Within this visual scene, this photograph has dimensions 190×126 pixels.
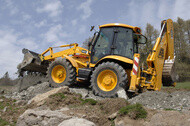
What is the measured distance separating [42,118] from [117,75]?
3368 millimetres

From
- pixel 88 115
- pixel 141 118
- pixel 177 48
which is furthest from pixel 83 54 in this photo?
pixel 177 48

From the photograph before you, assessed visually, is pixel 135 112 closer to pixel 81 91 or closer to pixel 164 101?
pixel 164 101

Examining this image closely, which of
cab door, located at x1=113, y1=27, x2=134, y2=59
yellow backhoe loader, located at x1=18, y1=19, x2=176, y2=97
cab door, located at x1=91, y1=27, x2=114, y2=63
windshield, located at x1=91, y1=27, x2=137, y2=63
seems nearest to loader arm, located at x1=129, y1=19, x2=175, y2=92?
yellow backhoe loader, located at x1=18, y1=19, x2=176, y2=97

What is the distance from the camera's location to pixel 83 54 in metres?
8.67

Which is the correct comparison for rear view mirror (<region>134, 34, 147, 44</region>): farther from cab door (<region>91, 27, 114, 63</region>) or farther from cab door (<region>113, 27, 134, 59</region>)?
cab door (<region>91, 27, 114, 63</region>)

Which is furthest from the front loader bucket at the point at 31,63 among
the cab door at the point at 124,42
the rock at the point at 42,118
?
the rock at the point at 42,118

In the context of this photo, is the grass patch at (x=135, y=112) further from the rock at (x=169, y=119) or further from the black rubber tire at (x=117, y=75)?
the black rubber tire at (x=117, y=75)

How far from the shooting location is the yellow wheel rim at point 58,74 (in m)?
8.52

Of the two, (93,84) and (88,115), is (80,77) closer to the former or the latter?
(93,84)

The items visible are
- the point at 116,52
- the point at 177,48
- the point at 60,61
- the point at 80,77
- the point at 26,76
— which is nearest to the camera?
the point at 116,52

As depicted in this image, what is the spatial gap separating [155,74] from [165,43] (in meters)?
1.77

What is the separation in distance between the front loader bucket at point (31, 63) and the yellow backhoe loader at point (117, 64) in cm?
147

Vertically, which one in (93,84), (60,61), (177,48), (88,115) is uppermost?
(177,48)

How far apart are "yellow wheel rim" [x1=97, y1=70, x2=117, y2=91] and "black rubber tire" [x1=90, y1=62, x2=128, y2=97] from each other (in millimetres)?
119
